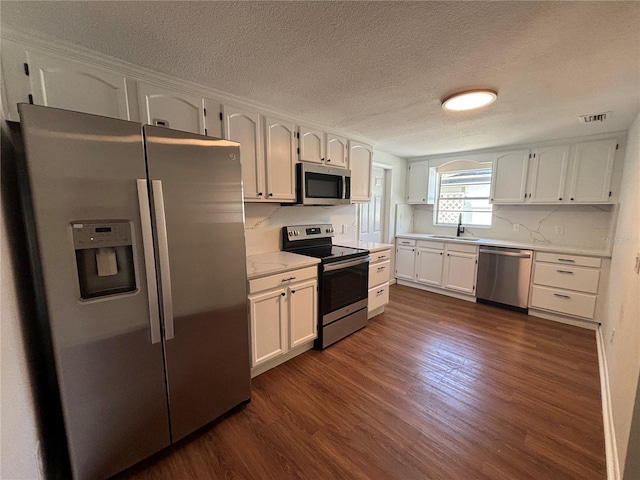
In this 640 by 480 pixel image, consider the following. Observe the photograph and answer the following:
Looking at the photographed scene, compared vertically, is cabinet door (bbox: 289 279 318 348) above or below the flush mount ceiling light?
below

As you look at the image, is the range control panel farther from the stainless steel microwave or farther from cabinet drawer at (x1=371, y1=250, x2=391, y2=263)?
cabinet drawer at (x1=371, y1=250, x2=391, y2=263)

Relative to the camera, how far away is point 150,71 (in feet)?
5.55

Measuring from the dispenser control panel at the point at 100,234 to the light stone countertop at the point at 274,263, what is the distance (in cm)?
85

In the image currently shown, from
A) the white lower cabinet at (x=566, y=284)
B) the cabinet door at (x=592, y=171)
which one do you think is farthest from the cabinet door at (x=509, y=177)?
the white lower cabinet at (x=566, y=284)

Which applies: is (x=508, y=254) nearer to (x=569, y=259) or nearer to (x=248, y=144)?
(x=569, y=259)

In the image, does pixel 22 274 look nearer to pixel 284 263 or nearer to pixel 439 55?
pixel 284 263

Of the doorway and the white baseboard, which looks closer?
the white baseboard

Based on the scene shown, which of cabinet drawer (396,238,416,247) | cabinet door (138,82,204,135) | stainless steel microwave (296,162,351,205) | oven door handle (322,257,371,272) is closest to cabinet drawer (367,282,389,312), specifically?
oven door handle (322,257,371,272)

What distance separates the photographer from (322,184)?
2854 millimetres

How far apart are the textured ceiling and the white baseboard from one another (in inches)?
86.1

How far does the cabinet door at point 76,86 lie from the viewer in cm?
137

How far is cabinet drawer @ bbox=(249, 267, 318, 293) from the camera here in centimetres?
200

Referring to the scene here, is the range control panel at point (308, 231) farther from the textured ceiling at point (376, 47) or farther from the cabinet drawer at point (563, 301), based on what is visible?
the cabinet drawer at point (563, 301)

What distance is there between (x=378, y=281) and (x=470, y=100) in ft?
6.80
